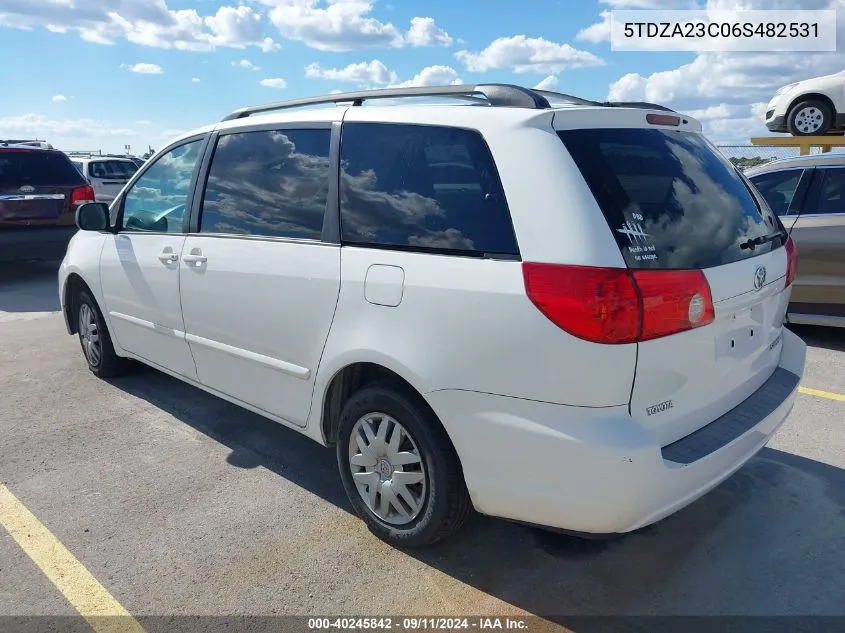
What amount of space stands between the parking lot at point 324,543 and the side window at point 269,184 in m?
1.32

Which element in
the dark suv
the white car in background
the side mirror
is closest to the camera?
the side mirror

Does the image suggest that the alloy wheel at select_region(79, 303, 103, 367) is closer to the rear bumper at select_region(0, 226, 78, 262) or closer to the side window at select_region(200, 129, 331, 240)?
the side window at select_region(200, 129, 331, 240)

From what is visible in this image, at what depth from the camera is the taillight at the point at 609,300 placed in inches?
89.1

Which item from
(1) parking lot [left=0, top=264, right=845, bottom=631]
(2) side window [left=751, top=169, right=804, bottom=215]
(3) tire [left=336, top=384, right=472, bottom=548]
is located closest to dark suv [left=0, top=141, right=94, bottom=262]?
(1) parking lot [left=0, top=264, right=845, bottom=631]

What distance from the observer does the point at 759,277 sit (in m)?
2.79

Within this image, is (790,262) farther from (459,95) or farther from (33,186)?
(33,186)

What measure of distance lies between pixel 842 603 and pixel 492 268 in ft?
5.99

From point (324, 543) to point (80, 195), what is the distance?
27.4ft

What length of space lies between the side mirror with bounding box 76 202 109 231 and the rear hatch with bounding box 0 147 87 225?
5.49 m

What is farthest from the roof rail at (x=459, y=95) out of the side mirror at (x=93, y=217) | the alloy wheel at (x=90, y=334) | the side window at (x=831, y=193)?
the side window at (x=831, y=193)

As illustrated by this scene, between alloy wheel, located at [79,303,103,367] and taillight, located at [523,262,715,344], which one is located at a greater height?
taillight, located at [523,262,715,344]

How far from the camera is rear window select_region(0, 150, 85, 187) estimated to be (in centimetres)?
916

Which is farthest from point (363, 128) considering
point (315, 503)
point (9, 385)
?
point (9, 385)

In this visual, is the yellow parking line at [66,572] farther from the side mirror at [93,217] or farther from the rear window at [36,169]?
the rear window at [36,169]
